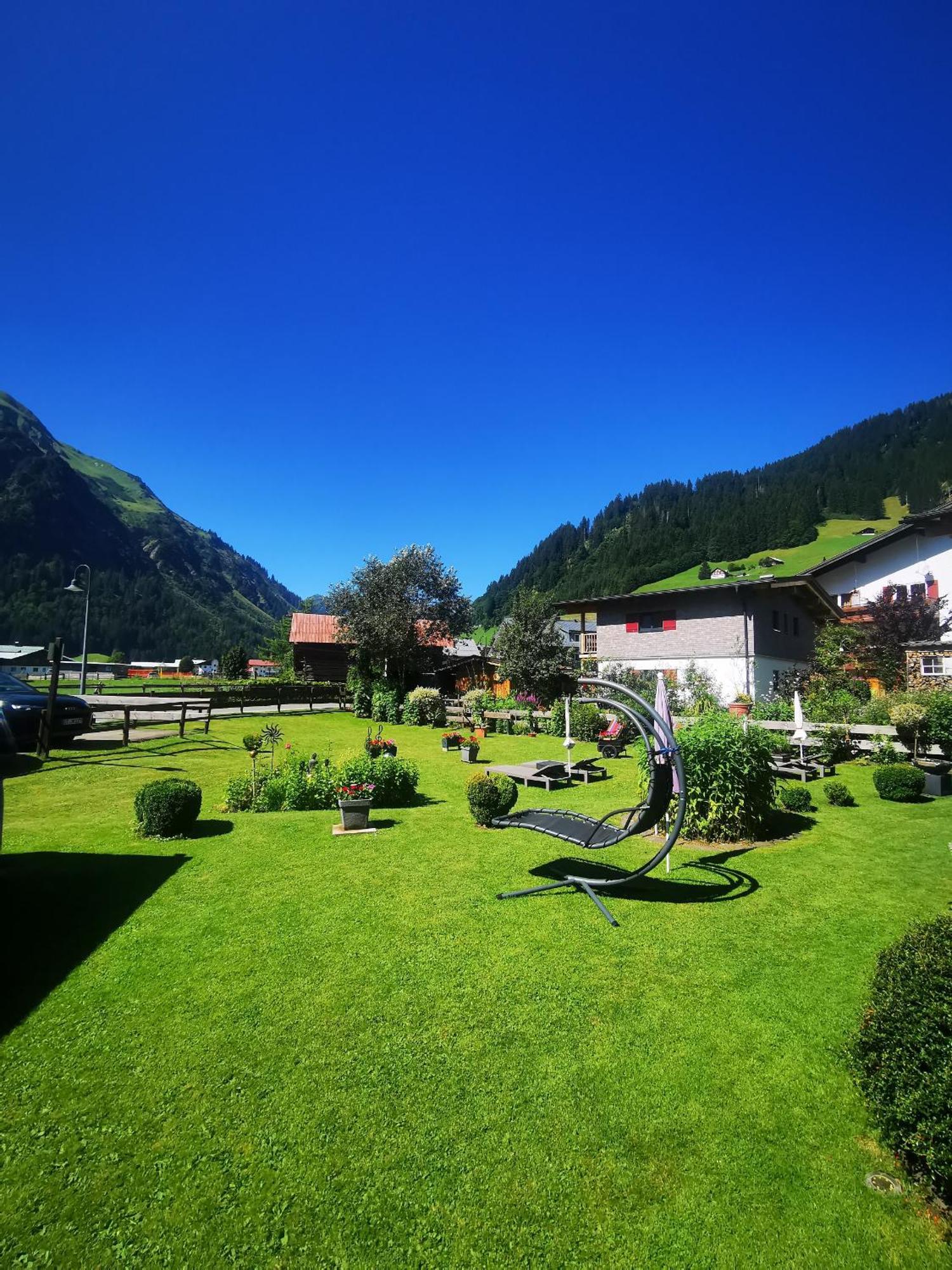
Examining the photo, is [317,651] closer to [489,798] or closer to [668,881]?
[489,798]

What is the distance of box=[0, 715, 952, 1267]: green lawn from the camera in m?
2.76

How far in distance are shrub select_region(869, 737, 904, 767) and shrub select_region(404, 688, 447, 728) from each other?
62.8 ft

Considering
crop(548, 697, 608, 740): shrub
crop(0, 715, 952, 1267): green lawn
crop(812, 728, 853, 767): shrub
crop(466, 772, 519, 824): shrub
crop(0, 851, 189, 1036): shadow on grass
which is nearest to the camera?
crop(0, 715, 952, 1267): green lawn

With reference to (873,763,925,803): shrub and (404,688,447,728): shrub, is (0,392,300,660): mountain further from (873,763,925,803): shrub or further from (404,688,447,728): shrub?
(873,763,925,803): shrub

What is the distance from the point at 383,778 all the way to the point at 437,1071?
26.6ft

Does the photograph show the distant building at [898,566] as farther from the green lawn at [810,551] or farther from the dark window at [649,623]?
the green lawn at [810,551]

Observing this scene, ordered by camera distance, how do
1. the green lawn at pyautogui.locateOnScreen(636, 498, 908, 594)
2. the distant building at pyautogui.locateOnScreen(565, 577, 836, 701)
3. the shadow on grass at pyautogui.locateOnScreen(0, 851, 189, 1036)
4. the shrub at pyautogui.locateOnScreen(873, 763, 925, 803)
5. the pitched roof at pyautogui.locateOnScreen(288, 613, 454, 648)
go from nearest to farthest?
the shadow on grass at pyautogui.locateOnScreen(0, 851, 189, 1036) < the shrub at pyautogui.locateOnScreen(873, 763, 925, 803) < the distant building at pyautogui.locateOnScreen(565, 577, 836, 701) < the pitched roof at pyautogui.locateOnScreen(288, 613, 454, 648) < the green lawn at pyautogui.locateOnScreen(636, 498, 908, 594)

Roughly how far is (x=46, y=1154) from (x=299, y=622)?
155ft

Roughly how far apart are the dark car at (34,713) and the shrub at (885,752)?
22.5 metres

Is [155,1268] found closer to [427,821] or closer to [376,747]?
[427,821]

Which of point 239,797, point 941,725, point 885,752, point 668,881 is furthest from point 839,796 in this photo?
point 239,797

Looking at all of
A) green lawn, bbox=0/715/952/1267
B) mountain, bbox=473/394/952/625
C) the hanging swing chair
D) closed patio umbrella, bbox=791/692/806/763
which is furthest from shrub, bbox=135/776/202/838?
mountain, bbox=473/394/952/625

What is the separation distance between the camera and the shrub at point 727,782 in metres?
9.25

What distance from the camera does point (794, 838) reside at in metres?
9.50
